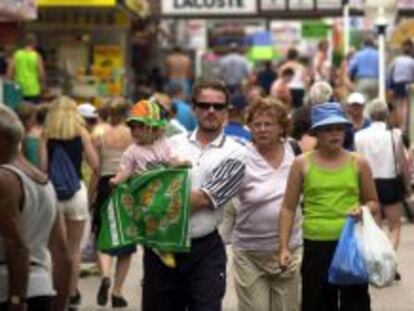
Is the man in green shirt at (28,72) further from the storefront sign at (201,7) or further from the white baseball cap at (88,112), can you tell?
the white baseball cap at (88,112)

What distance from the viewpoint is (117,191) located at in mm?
7996

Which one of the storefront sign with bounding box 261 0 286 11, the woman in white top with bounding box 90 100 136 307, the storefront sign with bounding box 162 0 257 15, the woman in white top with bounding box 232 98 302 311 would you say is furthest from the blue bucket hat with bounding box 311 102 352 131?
the storefront sign with bounding box 261 0 286 11

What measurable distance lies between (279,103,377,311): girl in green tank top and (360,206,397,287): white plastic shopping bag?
0.14 metres

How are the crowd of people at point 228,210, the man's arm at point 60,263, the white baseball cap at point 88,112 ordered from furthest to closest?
the white baseball cap at point 88,112, the man's arm at point 60,263, the crowd of people at point 228,210

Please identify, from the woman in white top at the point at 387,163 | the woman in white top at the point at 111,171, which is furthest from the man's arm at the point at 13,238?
the woman in white top at the point at 387,163

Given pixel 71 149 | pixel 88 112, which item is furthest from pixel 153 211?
pixel 88 112

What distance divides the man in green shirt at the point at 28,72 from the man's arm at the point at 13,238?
1742 cm

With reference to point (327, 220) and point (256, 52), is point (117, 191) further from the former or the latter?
point (256, 52)

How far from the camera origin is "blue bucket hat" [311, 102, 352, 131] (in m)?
8.30

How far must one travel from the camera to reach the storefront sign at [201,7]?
97.3 ft

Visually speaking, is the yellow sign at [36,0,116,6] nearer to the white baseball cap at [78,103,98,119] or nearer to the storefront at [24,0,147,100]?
the storefront at [24,0,147,100]

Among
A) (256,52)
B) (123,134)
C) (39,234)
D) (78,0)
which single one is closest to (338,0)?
(78,0)

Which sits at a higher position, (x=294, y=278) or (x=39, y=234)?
(x=39, y=234)

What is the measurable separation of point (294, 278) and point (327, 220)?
2.08 feet
